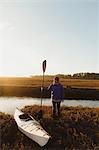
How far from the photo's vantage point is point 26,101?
1238 inches

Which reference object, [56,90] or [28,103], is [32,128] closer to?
[56,90]

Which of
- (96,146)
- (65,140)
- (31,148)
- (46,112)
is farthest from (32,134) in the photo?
(46,112)

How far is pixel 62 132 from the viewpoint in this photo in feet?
49.1

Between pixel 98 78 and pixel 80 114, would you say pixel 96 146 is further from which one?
pixel 98 78

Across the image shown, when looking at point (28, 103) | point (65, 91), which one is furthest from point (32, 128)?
point (65, 91)

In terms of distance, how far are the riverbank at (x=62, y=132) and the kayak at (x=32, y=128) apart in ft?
0.91

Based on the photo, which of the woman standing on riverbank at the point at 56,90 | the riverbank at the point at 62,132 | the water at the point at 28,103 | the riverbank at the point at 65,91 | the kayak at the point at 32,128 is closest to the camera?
the kayak at the point at 32,128

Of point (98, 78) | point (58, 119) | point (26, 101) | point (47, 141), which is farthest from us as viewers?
point (98, 78)

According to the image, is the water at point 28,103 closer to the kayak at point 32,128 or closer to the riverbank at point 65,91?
the riverbank at point 65,91

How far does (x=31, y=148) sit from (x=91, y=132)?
9.35ft

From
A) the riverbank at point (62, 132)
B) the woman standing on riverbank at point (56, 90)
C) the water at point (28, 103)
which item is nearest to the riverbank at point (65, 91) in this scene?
the water at point (28, 103)

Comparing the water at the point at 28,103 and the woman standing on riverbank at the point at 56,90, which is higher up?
the woman standing on riverbank at the point at 56,90

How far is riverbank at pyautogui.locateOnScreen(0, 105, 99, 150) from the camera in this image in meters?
14.1

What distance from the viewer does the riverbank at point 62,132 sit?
1408 cm
